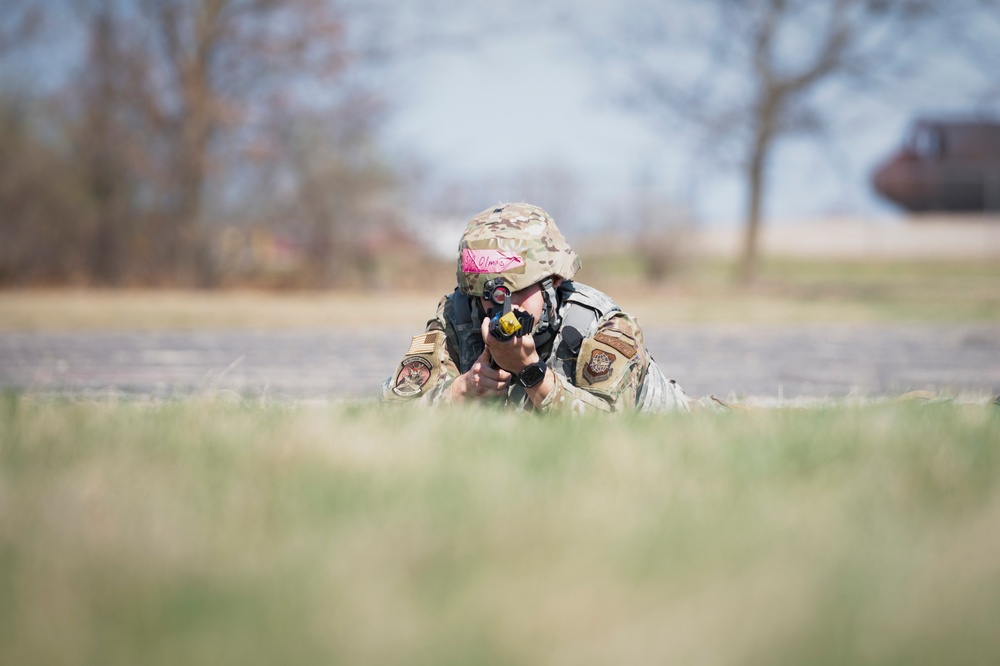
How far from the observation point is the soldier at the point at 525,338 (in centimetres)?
369

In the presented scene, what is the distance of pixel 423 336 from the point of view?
4.01 m

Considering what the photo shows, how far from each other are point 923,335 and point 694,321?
343 centimetres

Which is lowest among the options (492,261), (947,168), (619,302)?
(619,302)

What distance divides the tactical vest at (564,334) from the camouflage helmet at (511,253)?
0.47 feet

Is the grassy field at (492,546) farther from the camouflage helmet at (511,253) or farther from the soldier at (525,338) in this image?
the camouflage helmet at (511,253)

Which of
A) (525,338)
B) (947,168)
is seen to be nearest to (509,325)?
(525,338)

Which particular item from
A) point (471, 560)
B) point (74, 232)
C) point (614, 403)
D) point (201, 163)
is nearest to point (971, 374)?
point (614, 403)

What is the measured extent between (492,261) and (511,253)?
8 cm

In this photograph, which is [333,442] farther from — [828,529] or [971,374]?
[971,374]

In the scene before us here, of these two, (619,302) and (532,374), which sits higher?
(532,374)

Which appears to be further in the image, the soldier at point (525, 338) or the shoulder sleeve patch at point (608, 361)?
the shoulder sleeve patch at point (608, 361)

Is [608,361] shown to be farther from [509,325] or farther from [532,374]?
[509,325]

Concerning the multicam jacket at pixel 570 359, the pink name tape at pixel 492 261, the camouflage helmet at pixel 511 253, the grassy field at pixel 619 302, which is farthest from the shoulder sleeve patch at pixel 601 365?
the grassy field at pixel 619 302

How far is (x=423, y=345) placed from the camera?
13.0 feet
